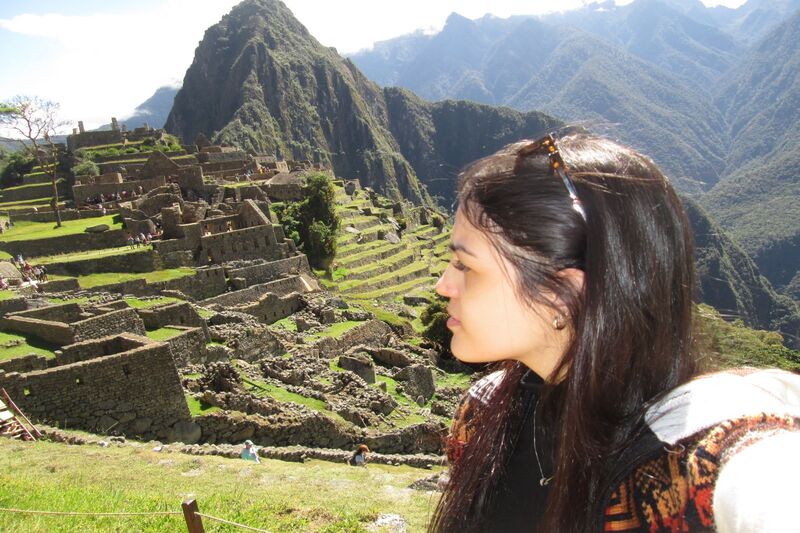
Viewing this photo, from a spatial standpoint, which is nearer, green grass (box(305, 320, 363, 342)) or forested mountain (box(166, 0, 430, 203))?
green grass (box(305, 320, 363, 342))

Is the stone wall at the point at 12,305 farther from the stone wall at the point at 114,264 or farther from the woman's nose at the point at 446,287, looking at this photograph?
the woman's nose at the point at 446,287

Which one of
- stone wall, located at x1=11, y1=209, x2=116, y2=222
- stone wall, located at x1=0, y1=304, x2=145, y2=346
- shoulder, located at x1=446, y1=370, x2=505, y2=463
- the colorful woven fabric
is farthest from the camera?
stone wall, located at x1=11, y1=209, x2=116, y2=222

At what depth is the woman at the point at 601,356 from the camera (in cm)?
115

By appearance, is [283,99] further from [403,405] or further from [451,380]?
[403,405]

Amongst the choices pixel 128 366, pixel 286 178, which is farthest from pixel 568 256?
pixel 286 178

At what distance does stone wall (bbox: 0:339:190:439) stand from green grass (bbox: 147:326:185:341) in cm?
273

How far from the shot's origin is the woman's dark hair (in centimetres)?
146

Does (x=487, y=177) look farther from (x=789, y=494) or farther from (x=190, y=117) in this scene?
(x=190, y=117)

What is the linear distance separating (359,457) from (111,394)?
16.1ft

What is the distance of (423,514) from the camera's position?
7.30m

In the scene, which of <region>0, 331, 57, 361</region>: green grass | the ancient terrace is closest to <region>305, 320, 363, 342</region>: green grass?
the ancient terrace

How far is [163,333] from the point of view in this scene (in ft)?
44.9

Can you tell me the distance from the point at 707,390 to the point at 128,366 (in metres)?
10.8

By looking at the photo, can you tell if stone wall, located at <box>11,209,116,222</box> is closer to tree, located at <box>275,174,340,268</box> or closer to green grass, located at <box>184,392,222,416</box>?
tree, located at <box>275,174,340,268</box>
